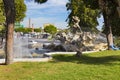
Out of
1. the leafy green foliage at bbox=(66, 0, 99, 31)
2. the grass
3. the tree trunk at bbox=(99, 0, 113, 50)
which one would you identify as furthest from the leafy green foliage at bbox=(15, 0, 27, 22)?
the grass

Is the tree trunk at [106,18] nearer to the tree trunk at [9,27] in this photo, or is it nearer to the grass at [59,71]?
the grass at [59,71]

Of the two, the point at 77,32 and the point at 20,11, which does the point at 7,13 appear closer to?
the point at 77,32

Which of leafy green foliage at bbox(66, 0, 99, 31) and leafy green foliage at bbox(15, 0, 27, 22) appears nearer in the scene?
leafy green foliage at bbox(66, 0, 99, 31)

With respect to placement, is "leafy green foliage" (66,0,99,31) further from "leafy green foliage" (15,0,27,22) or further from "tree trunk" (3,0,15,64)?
"tree trunk" (3,0,15,64)

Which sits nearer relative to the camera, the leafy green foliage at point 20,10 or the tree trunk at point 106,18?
the tree trunk at point 106,18

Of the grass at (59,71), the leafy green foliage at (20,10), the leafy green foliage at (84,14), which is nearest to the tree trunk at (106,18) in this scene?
the grass at (59,71)

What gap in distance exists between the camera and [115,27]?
4175 centimetres

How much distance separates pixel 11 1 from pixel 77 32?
5.11m

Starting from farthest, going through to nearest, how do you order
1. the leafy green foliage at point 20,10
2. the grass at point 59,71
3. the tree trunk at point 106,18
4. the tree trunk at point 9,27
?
the leafy green foliage at point 20,10 → the tree trunk at point 106,18 → the tree trunk at point 9,27 → the grass at point 59,71

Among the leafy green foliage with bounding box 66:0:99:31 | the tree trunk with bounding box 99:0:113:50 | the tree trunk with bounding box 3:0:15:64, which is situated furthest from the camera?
the leafy green foliage with bounding box 66:0:99:31

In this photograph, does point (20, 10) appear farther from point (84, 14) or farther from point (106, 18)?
point (106, 18)

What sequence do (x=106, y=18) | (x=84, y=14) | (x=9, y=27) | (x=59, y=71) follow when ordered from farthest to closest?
(x=84, y=14), (x=106, y=18), (x=9, y=27), (x=59, y=71)

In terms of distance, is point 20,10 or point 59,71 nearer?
point 59,71

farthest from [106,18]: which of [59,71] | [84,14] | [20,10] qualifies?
[20,10]
